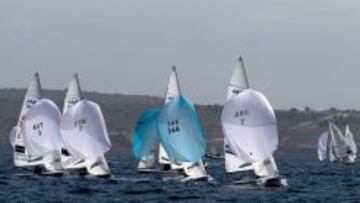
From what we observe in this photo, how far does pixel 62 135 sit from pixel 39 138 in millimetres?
2367

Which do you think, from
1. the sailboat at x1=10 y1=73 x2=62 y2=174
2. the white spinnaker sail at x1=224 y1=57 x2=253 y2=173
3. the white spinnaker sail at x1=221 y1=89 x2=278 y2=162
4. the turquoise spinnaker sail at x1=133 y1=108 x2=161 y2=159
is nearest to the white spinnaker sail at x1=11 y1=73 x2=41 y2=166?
the sailboat at x1=10 y1=73 x2=62 y2=174

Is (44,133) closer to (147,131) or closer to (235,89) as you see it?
(147,131)

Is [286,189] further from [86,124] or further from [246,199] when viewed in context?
[86,124]

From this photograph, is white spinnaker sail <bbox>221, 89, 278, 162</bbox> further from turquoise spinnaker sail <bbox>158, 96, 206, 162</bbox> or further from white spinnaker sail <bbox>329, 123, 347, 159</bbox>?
white spinnaker sail <bbox>329, 123, 347, 159</bbox>

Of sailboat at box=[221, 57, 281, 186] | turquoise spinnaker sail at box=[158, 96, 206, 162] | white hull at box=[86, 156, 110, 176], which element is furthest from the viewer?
white hull at box=[86, 156, 110, 176]

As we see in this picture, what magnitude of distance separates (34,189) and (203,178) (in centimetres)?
1256

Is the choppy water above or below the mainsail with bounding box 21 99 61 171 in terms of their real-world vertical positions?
below

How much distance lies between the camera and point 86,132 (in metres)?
93.2

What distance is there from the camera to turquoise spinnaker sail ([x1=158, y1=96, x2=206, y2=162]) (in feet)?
283

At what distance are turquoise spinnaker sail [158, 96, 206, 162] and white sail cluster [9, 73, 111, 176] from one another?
7.47 m

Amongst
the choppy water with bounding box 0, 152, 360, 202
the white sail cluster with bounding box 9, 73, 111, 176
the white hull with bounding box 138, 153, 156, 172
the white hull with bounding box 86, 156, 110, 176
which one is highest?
the white sail cluster with bounding box 9, 73, 111, 176

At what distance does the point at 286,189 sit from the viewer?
85188mm

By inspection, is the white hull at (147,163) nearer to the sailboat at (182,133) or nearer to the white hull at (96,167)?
the white hull at (96,167)

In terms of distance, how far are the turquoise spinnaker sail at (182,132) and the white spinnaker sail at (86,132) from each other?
7156 mm
